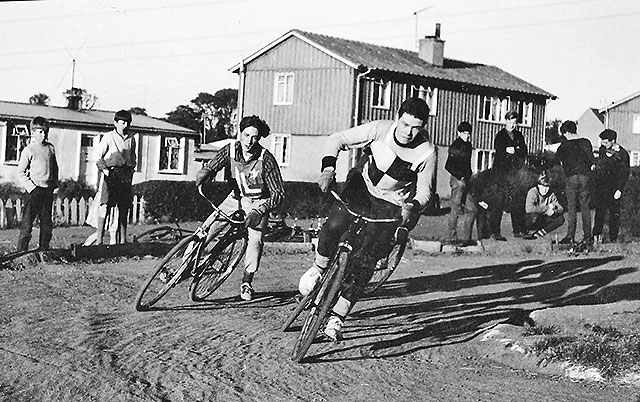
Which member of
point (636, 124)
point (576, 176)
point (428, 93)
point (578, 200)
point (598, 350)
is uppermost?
point (428, 93)

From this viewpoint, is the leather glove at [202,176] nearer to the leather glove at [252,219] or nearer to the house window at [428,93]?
the leather glove at [252,219]

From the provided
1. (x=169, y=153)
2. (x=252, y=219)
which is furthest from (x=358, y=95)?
(x=252, y=219)

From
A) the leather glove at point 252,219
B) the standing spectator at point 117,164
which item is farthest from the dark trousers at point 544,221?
the leather glove at point 252,219

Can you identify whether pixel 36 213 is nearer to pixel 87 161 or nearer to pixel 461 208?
pixel 461 208

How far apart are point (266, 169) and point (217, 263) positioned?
0.95m

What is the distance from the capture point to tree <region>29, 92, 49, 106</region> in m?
30.2

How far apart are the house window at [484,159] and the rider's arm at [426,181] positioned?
8.52 m

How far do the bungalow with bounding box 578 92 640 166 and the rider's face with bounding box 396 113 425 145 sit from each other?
8173 millimetres

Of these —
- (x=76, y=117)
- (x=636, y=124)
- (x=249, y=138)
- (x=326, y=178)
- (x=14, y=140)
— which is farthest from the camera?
(x=76, y=117)

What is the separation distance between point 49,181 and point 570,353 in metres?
6.88

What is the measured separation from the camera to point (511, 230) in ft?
49.4

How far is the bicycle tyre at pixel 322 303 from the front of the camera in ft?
20.1

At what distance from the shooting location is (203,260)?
8.21 m

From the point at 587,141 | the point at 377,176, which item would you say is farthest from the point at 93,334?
the point at 587,141
